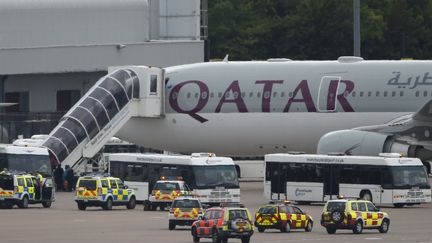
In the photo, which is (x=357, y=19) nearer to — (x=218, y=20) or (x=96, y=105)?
(x=96, y=105)

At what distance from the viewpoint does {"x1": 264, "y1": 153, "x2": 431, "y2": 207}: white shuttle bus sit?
57.6 m

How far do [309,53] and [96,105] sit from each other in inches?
2139

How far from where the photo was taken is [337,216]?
45.9 meters

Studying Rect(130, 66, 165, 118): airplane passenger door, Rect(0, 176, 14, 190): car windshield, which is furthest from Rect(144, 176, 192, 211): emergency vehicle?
Rect(130, 66, 165, 118): airplane passenger door

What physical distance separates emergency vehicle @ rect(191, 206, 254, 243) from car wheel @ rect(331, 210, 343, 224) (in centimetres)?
434

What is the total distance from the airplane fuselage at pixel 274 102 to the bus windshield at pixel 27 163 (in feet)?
30.7

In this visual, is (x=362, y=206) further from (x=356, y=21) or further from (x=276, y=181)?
(x=356, y=21)

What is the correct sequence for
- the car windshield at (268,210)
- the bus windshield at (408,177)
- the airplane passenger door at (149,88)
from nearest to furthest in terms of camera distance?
the car windshield at (268,210) → the bus windshield at (408,177) → the airplane passenger door at (149,88)

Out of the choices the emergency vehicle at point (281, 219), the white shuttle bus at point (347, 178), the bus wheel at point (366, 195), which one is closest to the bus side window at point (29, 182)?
the white shuttle bus at point (347, 178)

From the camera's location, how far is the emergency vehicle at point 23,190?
58.2 m

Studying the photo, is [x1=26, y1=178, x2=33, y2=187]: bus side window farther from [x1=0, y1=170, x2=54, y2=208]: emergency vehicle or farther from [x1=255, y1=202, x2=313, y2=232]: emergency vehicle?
[x1=255, y1=202, x2=313, y2=232]: emergency vehicle

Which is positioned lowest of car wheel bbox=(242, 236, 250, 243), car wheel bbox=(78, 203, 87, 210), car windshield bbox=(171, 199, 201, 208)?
car wheel bbox=(78, 203, 87, 210)

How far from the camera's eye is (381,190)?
57.6m

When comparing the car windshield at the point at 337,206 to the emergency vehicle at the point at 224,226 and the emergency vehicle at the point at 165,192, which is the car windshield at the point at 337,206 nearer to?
the emergency vehicle at the point at 224,226
